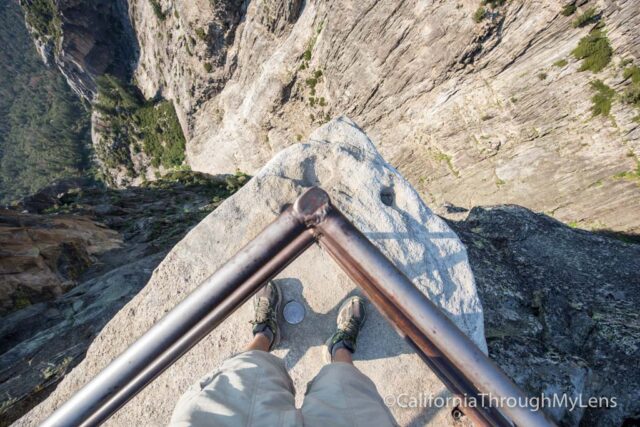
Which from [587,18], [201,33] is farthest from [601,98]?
[201,33]

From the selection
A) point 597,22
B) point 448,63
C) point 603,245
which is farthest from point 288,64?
point 603,245

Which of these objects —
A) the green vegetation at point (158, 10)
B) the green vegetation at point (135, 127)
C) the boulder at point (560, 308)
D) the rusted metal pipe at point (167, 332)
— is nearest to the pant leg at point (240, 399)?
the rusted metal pipe at point (167, 332)

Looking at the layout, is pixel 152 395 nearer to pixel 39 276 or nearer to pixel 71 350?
pixel 71 350

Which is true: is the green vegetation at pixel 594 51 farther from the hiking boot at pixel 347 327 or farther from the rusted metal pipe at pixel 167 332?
the rusted metal pipe at pixel 167 332

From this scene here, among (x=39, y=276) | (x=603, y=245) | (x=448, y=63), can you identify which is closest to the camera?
(x=39, y=276)

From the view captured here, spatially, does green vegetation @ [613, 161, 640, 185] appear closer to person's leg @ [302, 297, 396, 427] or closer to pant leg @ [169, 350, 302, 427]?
person's leg @ [302, 297, 396, 427]
